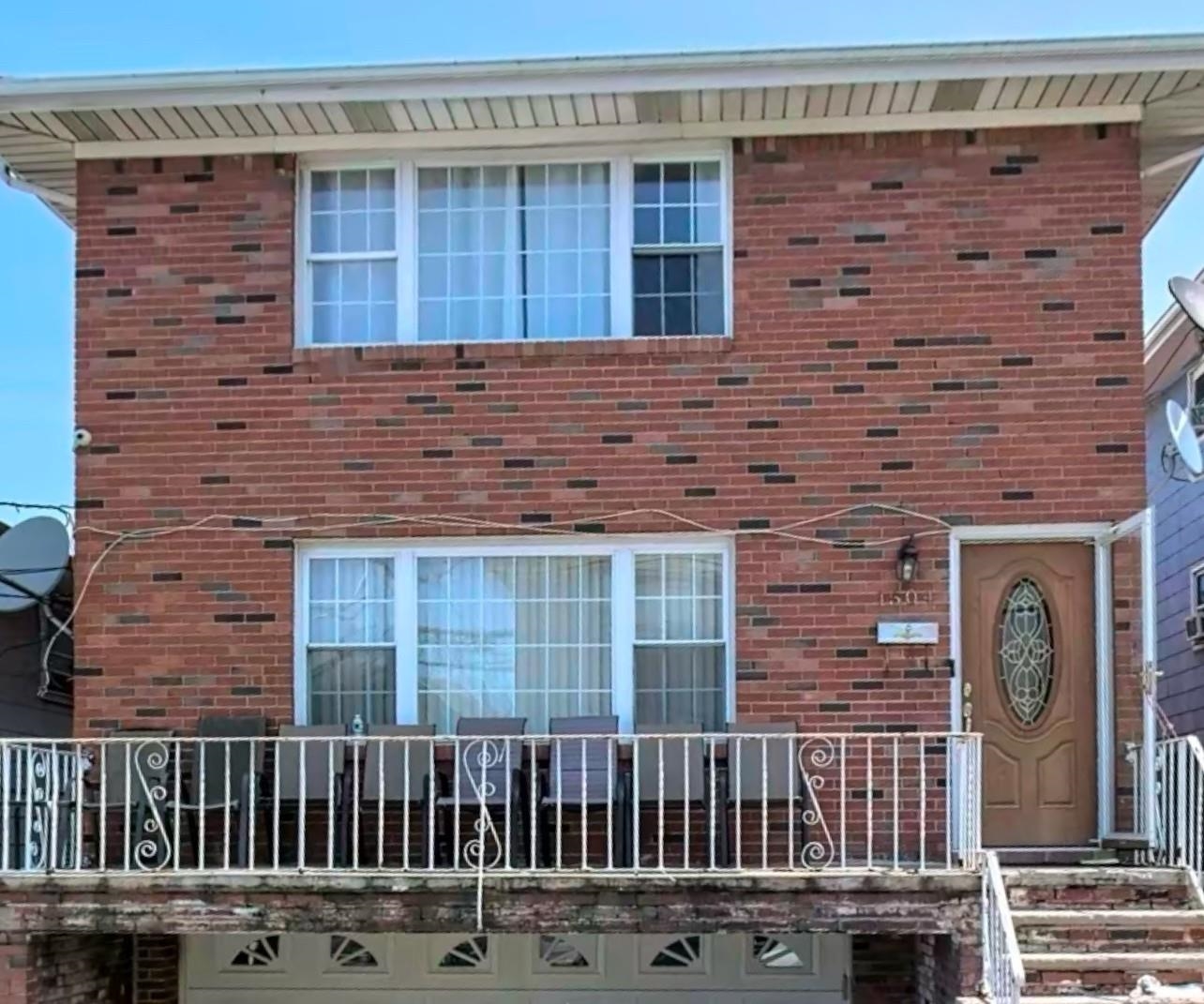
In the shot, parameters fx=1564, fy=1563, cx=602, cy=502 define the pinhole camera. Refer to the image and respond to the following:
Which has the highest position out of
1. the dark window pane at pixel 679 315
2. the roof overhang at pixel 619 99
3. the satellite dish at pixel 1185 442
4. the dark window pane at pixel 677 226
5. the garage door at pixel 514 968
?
the roof overhang at pixel 619 99

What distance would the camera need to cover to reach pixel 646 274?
9773 mm

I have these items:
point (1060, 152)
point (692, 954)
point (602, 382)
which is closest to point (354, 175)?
point (602, 382)

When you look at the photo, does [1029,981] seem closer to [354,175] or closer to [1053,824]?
[1053,824]

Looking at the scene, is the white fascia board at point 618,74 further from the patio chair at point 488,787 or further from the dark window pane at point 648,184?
the patio chair at point 488,787

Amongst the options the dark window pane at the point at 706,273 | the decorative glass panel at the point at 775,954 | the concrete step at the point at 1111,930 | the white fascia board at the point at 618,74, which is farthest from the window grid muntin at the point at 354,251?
the concrete step at the point at 1111,930

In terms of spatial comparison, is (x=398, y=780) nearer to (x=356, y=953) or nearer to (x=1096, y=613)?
(x=356, y=953)

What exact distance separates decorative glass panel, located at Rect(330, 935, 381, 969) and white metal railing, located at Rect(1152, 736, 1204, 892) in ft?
15.7

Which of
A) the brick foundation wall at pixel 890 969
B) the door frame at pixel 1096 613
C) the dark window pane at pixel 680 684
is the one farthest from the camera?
the dark window pane at pixel 680 684

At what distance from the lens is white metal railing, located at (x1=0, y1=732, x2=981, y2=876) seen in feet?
28.0

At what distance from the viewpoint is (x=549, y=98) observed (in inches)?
361

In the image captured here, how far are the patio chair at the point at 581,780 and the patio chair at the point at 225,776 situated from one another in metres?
1.64

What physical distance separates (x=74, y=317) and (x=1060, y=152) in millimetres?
6215

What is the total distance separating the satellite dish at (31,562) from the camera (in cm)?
1059

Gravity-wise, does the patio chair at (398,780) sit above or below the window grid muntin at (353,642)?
below
